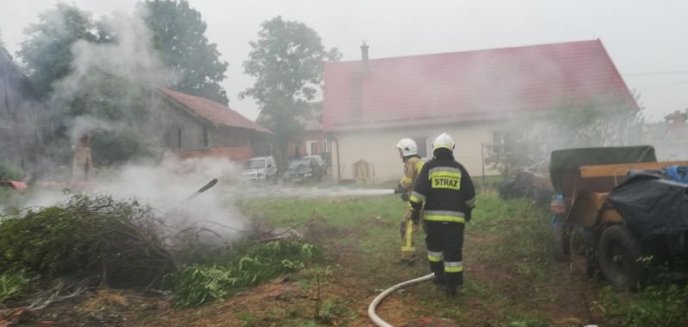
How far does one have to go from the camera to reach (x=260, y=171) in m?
22.9

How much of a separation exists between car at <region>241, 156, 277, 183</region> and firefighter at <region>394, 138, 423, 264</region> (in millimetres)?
15697

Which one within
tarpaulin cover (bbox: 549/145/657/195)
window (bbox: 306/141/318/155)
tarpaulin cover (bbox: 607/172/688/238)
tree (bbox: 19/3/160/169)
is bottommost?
tarpaulin cover (bbox: 607/172/688/238)

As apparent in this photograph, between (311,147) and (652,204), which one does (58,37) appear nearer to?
(652,204)

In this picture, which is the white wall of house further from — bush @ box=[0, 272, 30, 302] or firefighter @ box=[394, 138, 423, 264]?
bush @ box=[0, 272, 30, 302]

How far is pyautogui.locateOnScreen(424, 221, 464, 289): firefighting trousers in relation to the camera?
516 centimetres

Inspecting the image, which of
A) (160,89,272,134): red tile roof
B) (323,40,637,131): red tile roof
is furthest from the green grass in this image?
(160,89,272,134): red tile roof

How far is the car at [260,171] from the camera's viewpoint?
2241cm

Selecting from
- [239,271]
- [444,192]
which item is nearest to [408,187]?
[444,192]

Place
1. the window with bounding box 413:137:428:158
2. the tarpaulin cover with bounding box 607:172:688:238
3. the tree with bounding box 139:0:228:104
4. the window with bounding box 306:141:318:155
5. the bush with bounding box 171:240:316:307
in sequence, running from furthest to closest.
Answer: the window with bounding box 306:141:318:155
the tree with bounding box 139:0:228:104
the window with bounding box 413:137:428:158
the bush with bounding box 171:240:316:307
the tarpaulin cover with bounding box 607:172:688:238

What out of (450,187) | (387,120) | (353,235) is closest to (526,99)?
(387,120)

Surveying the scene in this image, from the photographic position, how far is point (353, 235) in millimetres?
9008

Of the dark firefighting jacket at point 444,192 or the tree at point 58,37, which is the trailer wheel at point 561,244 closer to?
the dark firefighting jacket at point 444,192

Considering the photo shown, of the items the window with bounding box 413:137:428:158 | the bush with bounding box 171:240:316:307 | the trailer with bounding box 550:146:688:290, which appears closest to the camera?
the trailer with bounding box 550:146:688:290

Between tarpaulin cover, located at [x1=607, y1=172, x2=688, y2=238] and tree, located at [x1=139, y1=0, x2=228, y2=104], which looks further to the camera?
tree, located at [x1=139, y1=0, x2=228, y2=104]
